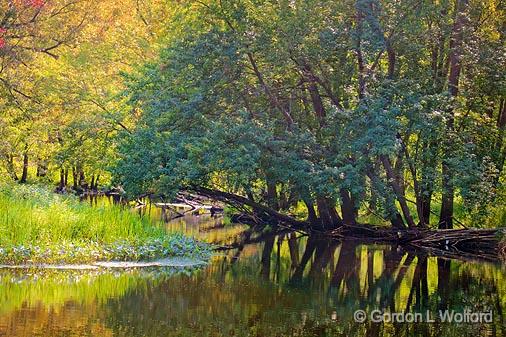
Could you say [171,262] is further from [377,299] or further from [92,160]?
[92,160]

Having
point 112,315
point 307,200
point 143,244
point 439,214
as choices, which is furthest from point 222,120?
point 112,315

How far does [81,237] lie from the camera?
15.7 metres

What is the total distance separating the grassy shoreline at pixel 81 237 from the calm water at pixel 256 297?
2.64 ft

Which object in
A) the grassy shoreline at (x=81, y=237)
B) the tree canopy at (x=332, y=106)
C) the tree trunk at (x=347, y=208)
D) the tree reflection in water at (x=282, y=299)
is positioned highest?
the tree canopy at (x=332, y=106)

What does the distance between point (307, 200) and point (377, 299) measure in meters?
9.11

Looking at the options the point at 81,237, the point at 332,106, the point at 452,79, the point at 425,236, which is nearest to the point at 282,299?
the point at 81,237

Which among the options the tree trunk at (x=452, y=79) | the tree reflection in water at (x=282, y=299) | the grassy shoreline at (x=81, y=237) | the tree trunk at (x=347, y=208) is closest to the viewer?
the tree reflection in water at (x=282, y=299)

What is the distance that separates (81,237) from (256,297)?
4.67 metres

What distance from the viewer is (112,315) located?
10.7 meters

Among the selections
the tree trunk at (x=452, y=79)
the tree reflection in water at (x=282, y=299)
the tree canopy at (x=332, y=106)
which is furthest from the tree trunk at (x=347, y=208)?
the tree reflection in water at (x=282, y=299)

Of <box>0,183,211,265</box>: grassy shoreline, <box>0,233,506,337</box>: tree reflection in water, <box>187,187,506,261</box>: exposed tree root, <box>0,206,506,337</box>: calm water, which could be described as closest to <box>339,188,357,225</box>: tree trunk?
<box>187,187,506,261</box>: exposed tree root

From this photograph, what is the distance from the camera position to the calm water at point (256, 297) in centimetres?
1023

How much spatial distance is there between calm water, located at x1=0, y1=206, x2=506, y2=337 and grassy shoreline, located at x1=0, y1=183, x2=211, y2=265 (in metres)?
0.81

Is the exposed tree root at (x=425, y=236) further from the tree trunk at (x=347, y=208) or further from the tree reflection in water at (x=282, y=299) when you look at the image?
the tree reflection in water at (x=282, y=299)
